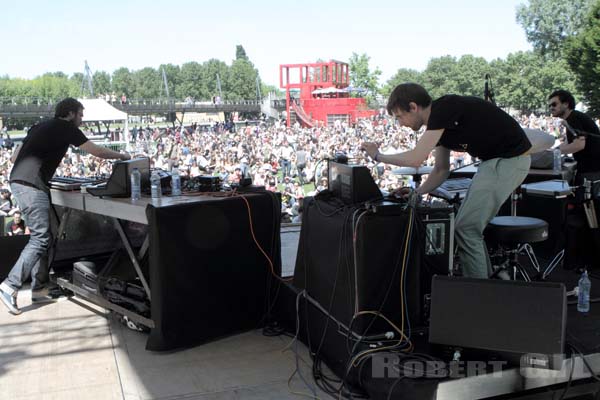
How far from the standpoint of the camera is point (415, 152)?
125 inches

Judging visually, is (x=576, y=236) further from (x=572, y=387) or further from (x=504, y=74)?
(x=504, y=74)

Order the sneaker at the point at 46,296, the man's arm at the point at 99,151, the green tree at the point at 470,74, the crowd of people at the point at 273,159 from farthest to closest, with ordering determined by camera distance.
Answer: the green tree at the point at 470,74 → the crowd of people at the point at 273,159 → the sneaker at the point at 46,296 → the man's arm at the point at 99,151

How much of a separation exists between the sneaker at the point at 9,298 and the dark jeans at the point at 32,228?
0.03 metres

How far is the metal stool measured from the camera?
341 centimetres

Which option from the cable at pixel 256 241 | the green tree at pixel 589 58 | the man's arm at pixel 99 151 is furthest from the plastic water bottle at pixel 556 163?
the green tree at pixel 589 58

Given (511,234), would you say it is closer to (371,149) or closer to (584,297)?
(584,297)

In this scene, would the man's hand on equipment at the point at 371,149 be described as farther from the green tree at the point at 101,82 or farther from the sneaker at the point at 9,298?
the green tree at the point at 101,82

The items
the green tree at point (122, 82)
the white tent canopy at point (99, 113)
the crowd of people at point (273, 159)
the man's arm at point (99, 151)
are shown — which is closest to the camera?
the man's arm at point (99, 151)

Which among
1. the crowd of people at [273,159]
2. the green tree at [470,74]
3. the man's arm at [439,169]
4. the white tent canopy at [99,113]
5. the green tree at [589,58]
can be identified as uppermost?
the green tree at [470,74]

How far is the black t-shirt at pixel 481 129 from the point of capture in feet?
10.5

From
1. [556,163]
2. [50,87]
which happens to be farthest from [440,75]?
[556,163]

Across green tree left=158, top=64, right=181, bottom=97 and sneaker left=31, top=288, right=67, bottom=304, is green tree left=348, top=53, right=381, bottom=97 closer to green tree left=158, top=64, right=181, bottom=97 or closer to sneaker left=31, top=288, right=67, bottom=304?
green tree left=158, top=64, right=181, bottom=97

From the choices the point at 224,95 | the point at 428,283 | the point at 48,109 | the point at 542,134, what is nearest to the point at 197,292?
the point at 428,283

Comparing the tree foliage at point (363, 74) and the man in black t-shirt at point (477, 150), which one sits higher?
the tree foliage at point (363, 74)
